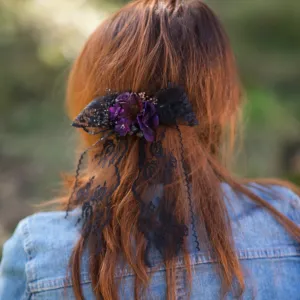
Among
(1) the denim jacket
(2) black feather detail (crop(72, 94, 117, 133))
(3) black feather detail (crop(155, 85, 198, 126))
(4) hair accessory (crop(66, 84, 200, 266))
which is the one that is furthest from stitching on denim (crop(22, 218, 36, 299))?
(3) black feather detail (crop(155, 85, 198, 126))

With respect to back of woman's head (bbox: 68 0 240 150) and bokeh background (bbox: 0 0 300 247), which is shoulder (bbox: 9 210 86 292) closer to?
back of woman's head (bbox: 68 0 240 150)

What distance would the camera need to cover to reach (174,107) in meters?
0.88

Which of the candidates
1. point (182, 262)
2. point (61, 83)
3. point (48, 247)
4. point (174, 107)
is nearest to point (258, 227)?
point (182, 262)

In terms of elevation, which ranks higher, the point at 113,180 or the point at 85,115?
the point at 85,115

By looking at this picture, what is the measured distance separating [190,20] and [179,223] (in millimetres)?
387

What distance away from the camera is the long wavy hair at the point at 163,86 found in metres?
0.89

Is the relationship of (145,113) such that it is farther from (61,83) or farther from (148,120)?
(61,83)

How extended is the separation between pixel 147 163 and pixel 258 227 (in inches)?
10.2

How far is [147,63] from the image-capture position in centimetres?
89

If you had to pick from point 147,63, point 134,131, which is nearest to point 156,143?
point 134,131

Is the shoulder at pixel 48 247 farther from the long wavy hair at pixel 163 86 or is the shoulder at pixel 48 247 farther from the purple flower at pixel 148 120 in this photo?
the purple flower at pixel 148 120

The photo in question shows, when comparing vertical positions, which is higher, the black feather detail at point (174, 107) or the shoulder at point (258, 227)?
the black feather detail at point (174, 107)

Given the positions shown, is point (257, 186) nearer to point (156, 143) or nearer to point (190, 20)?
point (156, 143)

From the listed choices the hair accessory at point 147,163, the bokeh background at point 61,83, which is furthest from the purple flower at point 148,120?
the bokeh background at point 61,83
